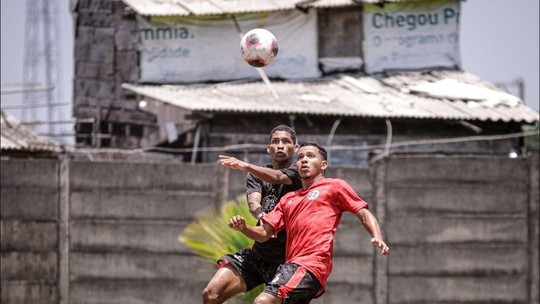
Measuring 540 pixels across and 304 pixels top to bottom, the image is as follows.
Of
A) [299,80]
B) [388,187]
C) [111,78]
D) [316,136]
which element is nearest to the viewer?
[388,187]

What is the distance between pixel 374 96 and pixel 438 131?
1.44m

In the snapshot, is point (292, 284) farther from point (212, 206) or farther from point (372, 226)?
point (212, 206)

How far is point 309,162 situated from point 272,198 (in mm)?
750

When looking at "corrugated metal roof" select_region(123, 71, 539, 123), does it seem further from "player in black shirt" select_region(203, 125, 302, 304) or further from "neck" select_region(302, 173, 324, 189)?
"neck" select_region(302, 173, 324, 189)

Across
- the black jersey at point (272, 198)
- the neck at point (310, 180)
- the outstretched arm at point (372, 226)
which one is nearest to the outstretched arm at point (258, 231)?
the black jersey at point (272, 198)

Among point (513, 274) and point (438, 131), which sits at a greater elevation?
point (438, 131)

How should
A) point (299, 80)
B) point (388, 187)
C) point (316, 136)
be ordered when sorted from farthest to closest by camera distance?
point (299, 80), point (316, 136), point (388, 187)

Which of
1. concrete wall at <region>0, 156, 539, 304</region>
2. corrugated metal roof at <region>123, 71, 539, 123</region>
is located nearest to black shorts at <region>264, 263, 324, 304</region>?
concrete wall at <region>0, 156, 539, 304</region>

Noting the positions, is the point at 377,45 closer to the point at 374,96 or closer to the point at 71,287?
the point at 374,96

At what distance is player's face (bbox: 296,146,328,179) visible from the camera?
784cm

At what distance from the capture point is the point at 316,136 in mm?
19766

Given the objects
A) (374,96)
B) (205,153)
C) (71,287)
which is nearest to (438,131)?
(374,96)

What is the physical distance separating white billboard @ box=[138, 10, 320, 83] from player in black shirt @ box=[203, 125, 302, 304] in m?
13.8

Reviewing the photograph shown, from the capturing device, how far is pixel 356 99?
20.0 meters
